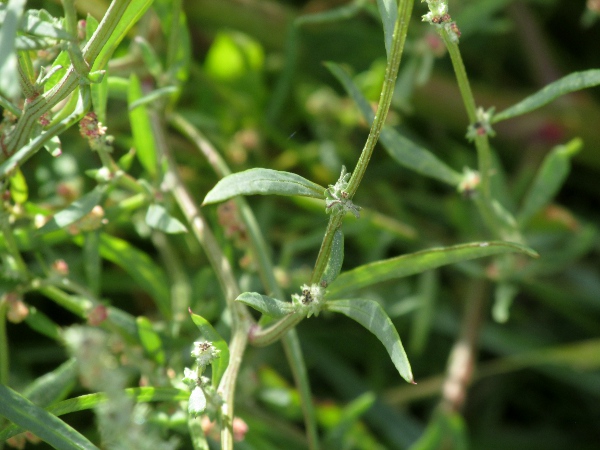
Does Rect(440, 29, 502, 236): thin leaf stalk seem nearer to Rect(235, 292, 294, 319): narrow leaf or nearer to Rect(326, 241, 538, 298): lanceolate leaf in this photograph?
Rect(326, 241, 538, 298): lanceolate leaf

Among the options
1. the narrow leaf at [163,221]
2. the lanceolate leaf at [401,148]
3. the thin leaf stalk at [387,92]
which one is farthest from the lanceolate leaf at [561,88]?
the narrow leaf at [163,221]

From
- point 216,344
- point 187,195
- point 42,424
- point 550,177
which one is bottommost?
point 42,424

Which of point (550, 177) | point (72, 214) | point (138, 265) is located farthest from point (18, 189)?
point (550, 177)

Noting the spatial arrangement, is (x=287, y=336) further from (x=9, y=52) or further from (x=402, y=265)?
(x=9, y=52)

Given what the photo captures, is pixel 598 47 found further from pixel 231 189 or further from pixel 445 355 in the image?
pixel 231 189

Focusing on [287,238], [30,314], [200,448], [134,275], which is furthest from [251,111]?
[200,448]

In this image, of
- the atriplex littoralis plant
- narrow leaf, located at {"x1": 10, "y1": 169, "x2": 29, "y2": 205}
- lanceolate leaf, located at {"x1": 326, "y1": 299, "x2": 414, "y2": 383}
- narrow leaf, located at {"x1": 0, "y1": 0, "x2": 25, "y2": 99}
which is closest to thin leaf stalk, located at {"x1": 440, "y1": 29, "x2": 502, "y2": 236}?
the atriplex littoralis plant

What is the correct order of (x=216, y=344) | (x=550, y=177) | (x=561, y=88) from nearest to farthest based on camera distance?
1. (x=216, y=344)
2. (x=561, y=88)
3. (x=550, y=177)
